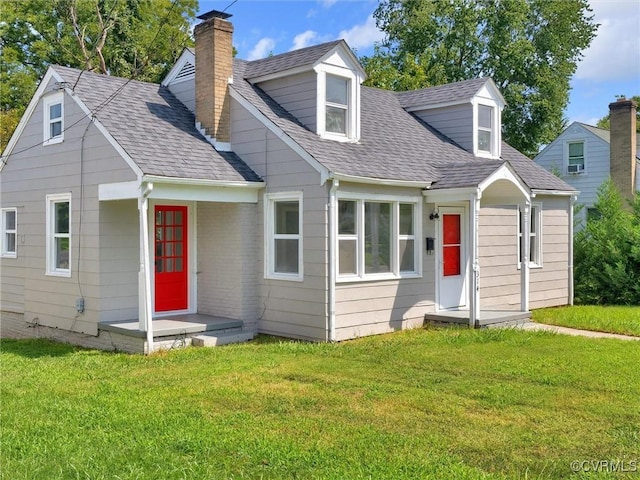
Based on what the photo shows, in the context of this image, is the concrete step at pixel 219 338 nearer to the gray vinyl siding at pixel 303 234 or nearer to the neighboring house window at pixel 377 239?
the gray vinyl siding at pixel 303 234

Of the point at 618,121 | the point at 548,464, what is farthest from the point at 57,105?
the point at 618,121

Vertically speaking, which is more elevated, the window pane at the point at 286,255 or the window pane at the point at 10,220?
the window pane at the point at 10,220

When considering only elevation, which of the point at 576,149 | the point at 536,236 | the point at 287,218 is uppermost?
the point at 576,149

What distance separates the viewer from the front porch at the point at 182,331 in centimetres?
1080

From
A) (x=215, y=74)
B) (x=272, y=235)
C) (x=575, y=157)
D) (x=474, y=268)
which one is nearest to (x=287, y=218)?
(x=272, y=235)

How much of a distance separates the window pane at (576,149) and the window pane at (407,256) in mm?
17696

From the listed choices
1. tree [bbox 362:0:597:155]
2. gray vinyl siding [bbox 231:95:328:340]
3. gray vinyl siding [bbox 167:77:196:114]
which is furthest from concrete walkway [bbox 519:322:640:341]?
tree [bbox 362:0:597:155]

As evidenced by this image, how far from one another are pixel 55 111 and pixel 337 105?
5860 mm

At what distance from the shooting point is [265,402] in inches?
286

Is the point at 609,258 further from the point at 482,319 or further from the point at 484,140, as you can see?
the point at 482,319

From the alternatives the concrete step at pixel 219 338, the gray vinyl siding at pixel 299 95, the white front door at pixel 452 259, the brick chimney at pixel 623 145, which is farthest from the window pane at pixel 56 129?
the brick chimney at pixel 623 145

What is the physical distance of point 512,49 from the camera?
32.1 metres

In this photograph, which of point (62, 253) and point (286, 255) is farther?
point (62, 253)

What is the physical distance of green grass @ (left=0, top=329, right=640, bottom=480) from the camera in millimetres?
5285
